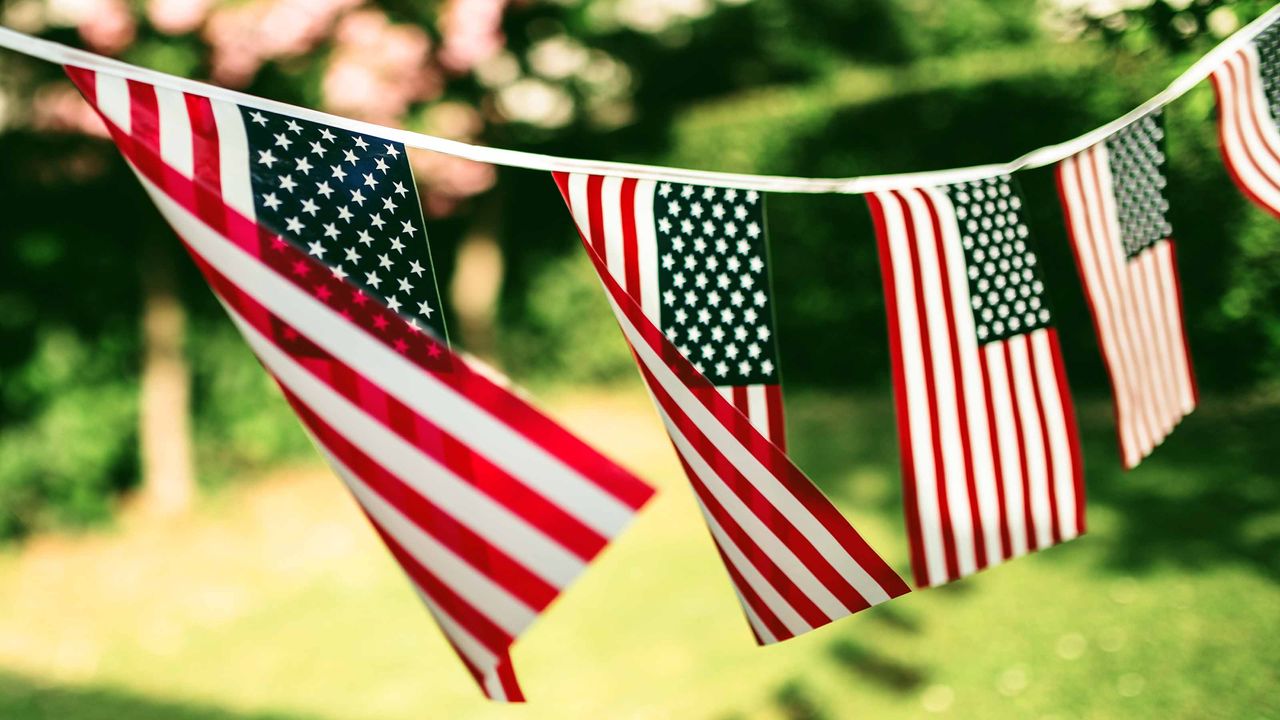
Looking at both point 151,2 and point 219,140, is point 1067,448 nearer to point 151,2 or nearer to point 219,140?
point 219,140

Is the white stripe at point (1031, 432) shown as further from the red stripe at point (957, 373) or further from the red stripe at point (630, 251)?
the red stripe at point (630, 251)

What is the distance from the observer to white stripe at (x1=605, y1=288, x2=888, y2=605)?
7.18 ft

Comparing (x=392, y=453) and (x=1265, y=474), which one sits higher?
(x=392, y=453)

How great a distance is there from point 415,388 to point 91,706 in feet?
12.3

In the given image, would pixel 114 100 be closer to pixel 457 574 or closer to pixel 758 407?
pixel 457 574

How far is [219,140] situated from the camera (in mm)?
2010

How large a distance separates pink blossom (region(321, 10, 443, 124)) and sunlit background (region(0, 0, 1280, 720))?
3 cm

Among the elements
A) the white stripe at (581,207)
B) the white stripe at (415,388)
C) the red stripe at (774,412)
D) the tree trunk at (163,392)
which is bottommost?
the tree trunk at (163,392)

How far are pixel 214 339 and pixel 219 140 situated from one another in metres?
5.92

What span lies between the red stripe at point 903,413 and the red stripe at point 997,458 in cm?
27

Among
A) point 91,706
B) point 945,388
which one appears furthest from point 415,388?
point 91,706

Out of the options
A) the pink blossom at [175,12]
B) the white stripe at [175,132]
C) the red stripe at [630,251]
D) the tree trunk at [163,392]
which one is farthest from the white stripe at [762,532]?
the tree trunk at [163,392]

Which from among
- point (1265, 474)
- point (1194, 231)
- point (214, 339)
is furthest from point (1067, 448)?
point (214, 339)

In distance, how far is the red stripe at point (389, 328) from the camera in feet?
6.49
